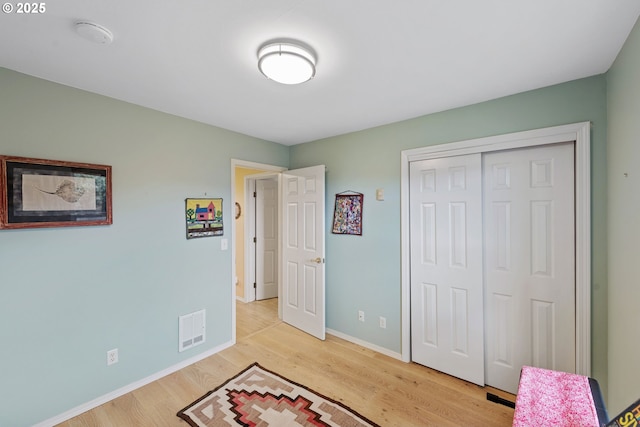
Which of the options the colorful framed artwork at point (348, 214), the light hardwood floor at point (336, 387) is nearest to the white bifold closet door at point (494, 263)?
the light hardwood floor at point (336, 387)

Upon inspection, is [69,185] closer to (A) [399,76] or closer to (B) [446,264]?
(A) [399,76]

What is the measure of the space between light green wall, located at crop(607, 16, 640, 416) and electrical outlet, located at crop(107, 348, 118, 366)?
3.27m

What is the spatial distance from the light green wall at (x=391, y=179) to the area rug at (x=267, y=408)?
3.26 feet

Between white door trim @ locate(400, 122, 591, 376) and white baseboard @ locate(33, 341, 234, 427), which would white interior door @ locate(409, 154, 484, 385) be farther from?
white baseboard @ locate(33, 341, 234, 427)

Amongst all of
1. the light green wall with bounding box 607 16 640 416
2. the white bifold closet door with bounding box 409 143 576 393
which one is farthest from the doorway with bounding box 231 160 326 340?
the light green wall with bounding box 607 16 640 416

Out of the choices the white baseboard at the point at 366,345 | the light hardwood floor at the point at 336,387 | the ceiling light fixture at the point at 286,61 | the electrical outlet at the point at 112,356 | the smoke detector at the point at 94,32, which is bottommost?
the light hardwood floor at the point at 336,387

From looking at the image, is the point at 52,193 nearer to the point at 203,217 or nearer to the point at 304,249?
the point at 203,217

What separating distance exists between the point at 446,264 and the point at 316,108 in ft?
6.01

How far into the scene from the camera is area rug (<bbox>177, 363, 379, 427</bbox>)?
6.07 ft

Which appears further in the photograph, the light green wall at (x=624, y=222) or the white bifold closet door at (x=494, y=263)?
Result: the white bifold closet door at (x=494, y=263)

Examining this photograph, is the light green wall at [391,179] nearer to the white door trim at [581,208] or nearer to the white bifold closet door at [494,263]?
the white door trim at [581,208]

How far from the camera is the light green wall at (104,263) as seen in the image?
170 cm

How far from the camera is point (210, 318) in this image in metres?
2.74

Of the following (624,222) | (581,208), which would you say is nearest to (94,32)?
(624,222)
